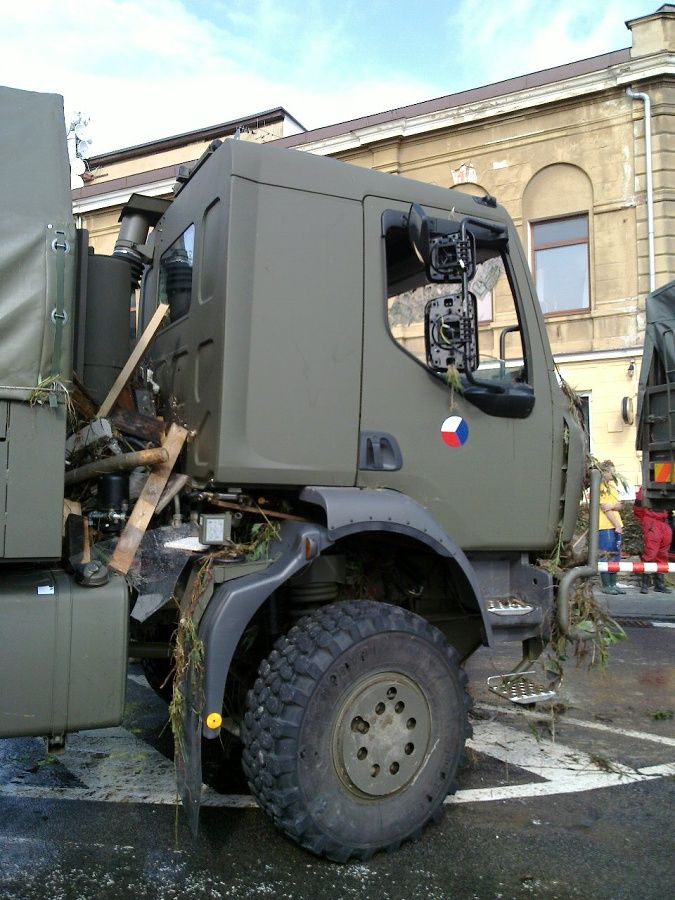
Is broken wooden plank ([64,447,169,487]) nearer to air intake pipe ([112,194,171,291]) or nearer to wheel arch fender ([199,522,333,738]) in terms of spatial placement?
wheel arch fender ([199,522,333,738])

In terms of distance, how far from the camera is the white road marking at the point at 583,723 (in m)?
4.93

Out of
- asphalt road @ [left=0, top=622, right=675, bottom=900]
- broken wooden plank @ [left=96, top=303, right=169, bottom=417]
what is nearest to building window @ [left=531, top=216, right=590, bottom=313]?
asphalt road @ [left=0, top=622, right=675, bottom=900]

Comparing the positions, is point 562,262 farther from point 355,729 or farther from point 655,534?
point 355,729

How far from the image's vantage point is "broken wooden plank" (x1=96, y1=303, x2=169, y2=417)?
3.73 metres

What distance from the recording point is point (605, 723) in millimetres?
5258

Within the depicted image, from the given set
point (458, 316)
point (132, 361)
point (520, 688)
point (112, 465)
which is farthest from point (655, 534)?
point (112, 465)

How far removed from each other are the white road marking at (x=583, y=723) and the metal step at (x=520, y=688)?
1.14 m

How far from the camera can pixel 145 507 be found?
345 cm

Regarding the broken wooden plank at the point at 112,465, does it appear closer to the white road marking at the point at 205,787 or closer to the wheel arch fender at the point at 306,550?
the wheel arch fender at the point at 306,550

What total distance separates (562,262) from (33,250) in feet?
53.4

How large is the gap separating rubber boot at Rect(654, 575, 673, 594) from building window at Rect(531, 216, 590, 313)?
7625mm

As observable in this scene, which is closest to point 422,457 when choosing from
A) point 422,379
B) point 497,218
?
point 422,379

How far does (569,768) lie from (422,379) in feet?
7.73

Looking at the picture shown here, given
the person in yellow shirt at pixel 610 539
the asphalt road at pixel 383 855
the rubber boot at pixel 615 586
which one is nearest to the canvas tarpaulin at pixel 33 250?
the asphalt road at pixel 383 855
